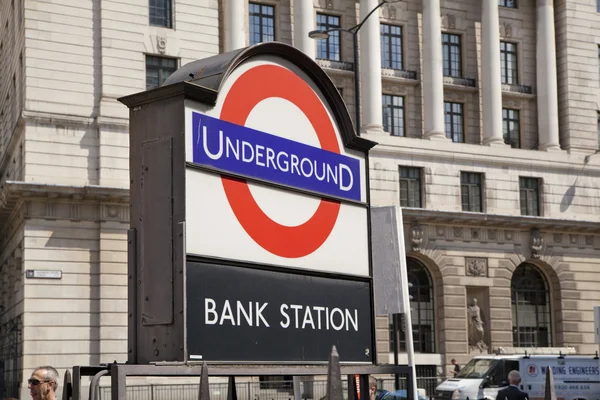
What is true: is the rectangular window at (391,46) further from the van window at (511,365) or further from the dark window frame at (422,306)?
the van window at (511,365)

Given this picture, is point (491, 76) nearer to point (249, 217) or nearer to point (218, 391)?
point (218, 391)

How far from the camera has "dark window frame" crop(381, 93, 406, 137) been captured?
49.8 meters

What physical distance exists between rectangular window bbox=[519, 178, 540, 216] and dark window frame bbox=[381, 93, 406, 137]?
6.59m

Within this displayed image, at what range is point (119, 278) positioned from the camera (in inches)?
1617

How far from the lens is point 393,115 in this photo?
165ft

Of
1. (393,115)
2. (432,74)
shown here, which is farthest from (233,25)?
(432,74)

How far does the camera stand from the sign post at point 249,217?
700 cm

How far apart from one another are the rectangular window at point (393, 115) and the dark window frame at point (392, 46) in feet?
4.95

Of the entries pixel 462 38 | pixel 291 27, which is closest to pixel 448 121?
pixel 462 38

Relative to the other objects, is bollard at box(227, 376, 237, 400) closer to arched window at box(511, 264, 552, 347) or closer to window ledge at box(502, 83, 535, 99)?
arched window at box(511, 264, 552, 347)

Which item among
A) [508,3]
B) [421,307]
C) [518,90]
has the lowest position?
[421,307]

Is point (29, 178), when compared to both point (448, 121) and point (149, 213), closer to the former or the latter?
point (448, 121)

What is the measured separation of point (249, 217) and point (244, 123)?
66 cm

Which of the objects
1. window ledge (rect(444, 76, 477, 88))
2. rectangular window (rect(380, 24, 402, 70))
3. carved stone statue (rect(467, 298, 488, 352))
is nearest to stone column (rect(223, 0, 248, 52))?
rectangular window (rect(380, 24, 402, 70))
